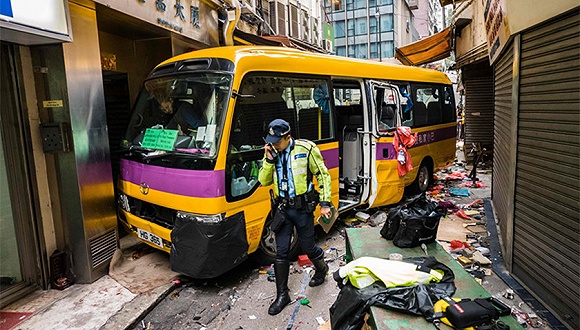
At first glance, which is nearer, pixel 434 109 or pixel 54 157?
pixel 54 157

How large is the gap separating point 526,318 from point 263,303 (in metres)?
2.50

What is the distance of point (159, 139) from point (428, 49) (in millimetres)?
11603

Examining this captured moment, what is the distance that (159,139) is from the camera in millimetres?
4492

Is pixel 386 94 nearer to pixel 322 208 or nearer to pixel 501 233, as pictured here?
pixel 501 233

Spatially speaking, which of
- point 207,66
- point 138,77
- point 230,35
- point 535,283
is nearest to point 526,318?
point 535,283

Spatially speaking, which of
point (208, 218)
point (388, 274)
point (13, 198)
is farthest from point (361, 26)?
point (388, 274)

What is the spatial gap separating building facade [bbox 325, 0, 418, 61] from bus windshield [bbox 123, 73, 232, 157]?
4110 cm

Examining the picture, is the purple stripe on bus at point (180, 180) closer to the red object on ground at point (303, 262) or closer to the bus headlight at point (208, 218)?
the bus headlight at point (208, 218)

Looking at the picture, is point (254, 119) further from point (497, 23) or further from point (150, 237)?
point (497, 23)

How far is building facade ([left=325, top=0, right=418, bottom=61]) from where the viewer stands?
42.9m

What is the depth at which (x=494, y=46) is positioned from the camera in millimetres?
5957

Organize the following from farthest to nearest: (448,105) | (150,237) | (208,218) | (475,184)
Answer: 1. (475,184)
2. (448,105)
3. (150,237)
4. (208,218)

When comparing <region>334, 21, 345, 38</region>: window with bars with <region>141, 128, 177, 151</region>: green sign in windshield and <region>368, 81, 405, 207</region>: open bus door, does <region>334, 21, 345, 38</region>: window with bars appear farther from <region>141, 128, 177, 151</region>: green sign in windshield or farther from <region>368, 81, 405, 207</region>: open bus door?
<region>141, 128, 177, 151</region>: green sign in windshield

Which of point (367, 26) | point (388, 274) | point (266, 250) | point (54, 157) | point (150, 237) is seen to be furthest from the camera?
point (367, 26)
